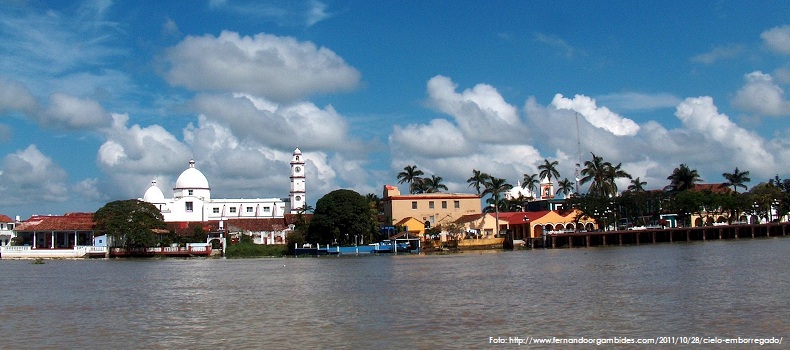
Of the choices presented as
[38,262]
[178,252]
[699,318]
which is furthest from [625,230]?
[699,318]

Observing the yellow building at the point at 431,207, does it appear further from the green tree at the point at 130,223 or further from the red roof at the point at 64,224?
the red roof at the point at 64,224

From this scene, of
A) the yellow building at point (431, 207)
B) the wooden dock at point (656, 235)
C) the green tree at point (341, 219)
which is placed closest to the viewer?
the green tree at point (341, 219)

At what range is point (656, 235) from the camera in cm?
8588

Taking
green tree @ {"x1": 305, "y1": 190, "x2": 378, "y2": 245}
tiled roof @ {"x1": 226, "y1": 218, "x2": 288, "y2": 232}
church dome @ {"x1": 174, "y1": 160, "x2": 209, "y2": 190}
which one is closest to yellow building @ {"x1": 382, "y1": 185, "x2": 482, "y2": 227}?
green tree @ {"x1": 305, "y1": 190, "x2": 378, "y2": 245}

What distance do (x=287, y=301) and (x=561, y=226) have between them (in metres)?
64.6

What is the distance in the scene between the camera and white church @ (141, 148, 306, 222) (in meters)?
109

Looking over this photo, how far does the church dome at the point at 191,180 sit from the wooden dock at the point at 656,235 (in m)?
52.1

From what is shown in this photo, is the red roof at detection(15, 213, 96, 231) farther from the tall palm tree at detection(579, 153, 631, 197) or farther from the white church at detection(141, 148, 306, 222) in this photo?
the tall palm tree at detection(579, 153, 631, 197)

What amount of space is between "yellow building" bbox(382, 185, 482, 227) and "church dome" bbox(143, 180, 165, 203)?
3504 centimetres

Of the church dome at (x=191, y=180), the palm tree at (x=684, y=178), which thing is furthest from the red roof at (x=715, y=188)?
the church dome at (x=191, y=180)

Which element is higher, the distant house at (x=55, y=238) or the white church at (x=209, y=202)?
the white church at (x=209, y=202)

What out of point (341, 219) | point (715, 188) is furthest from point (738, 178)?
point (341, 219)

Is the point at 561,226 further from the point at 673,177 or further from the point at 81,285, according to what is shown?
the point at 81,285

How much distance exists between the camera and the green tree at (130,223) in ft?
257
